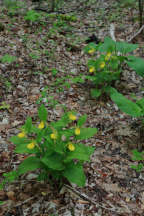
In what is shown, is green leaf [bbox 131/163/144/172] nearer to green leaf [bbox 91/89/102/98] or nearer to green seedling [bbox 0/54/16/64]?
green leaf [bbox 91/89/102/98]

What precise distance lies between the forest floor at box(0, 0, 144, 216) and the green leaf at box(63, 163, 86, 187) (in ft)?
1.42

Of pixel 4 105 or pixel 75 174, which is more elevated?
pixel 4 105

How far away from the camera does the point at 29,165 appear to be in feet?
6.66

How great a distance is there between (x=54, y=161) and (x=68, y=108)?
193 centimetres

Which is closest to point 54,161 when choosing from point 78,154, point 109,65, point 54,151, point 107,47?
point 54,151

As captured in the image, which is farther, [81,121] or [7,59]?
[7,59]

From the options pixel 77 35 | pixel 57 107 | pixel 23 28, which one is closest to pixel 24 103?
pixel 57 107

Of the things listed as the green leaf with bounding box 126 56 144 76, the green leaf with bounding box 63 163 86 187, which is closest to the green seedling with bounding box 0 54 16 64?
the green leaf with bounding box 126 56 144 76

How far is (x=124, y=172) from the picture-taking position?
2.79m

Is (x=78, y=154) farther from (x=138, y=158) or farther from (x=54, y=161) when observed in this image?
(x=138, y=158)

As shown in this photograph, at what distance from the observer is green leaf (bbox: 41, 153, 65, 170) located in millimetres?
1903

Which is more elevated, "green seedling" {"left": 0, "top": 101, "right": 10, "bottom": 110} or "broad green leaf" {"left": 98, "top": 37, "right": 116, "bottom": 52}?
"broad green leaf" {"left": 98, "top": 37, "right": 116, "bottom": 52}

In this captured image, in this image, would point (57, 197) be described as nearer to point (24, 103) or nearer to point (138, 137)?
point (138, 137)

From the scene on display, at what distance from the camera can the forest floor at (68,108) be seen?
228 centimetres
